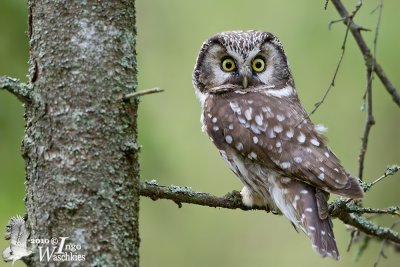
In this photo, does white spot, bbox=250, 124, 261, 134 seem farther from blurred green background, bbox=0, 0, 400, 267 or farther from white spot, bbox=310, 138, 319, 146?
blurred green background, bbox=0, 0, 400, 267

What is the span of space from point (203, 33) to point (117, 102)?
3984mm

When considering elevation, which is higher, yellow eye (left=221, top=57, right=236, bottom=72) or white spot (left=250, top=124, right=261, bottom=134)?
yellow eye (left=221, top=57, right=236, bottom=72)

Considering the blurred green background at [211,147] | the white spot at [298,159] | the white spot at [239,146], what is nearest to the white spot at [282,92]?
the white spot at [239,146]

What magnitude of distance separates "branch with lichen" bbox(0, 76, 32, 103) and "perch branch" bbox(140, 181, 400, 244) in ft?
1.95

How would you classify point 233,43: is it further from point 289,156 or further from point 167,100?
point 167,100

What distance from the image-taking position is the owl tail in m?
3.20

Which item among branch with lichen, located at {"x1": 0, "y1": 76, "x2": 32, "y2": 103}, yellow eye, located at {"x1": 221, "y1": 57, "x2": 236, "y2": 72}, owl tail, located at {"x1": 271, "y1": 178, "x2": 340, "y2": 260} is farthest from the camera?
yellow eye, located at {"x1": 221, "y1": 57, "x2": 236, "y2": 72}

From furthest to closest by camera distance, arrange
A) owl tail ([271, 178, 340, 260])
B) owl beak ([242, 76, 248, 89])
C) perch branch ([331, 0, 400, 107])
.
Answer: owl beak ([242, 76, 248, 89]) < owl tail ([271, 178, 340, 260]) < perch branch ([331, 0, 400, 107])

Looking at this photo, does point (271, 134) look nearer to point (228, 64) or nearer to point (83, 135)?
point (228, 64)

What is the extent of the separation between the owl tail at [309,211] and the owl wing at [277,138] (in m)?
0.06

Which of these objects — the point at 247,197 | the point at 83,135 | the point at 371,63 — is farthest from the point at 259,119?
the point at 83,135

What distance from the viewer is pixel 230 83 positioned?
13.8 ft

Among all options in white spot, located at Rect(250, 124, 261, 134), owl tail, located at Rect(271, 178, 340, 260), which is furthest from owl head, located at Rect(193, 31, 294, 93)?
owl tail, located at Rect(271, 178, 340, 260)

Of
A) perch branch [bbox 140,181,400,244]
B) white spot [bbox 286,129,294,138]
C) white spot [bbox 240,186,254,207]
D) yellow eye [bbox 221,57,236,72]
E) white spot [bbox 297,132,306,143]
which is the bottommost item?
perch branch [bbox 140,181,400,244]
